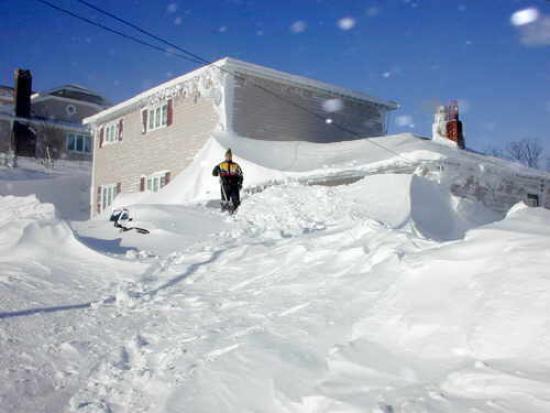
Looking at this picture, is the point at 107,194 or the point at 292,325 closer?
the point at 292,325

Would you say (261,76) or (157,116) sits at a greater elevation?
(261,76)

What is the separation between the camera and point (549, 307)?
2.91m

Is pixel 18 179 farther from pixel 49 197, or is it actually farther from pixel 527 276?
pixel 527 276

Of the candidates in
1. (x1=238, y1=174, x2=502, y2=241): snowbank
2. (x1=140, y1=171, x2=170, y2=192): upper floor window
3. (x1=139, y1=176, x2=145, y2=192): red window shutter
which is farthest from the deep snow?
(x1=139, y1=176, x2=145, y2=192): red window shutter

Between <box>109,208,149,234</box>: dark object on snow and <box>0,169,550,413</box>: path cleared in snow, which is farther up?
<box>109,208,149,234</box>: dark object on snow

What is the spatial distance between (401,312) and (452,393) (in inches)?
41.3

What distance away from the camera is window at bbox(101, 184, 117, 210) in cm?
2244

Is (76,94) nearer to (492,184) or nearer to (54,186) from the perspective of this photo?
(54,186)

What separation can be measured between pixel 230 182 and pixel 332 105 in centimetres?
856

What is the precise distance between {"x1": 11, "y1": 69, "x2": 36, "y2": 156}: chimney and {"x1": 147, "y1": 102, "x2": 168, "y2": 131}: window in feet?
58.1

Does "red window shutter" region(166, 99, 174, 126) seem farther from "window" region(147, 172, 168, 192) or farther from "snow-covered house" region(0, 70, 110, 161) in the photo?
"snow-covered house" region(0, 70, 110, 161)

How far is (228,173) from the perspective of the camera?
11516mm

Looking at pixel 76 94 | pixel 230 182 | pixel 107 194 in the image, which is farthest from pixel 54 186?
pixel 230 182

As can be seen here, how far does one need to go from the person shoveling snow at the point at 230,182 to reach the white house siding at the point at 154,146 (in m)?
5.27
